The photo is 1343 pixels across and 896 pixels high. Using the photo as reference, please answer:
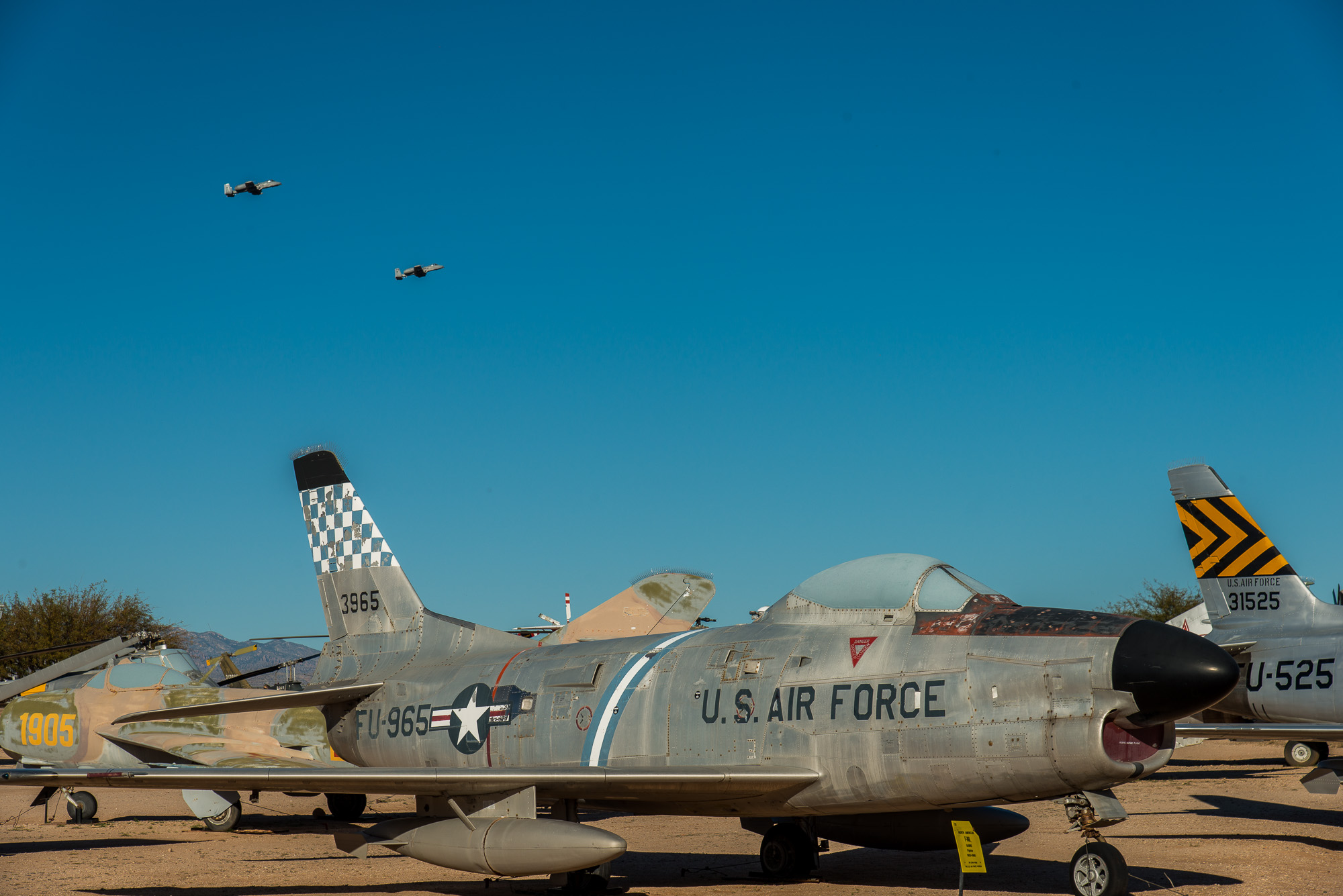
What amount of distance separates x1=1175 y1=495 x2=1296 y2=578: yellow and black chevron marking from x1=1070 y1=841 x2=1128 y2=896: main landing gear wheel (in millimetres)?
15289

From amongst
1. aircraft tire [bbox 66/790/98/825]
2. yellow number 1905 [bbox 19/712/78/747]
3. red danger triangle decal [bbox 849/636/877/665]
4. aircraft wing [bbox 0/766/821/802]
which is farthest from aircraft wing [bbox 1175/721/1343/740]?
yellow number 1905 [bbox 19/712/78/747]

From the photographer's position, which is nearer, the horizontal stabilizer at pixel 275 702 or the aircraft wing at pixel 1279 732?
the horizontal stabilizer at pixel 275 702

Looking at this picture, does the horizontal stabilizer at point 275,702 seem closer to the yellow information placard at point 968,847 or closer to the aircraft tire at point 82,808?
the aircraft tire at point 82,808

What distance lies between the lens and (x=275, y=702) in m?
12.9

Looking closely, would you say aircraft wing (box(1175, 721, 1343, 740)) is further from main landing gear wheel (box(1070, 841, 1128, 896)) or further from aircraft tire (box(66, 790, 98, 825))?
aircraft tire (box(66, 790, 98, 825))

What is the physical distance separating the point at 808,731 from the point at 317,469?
9.36m

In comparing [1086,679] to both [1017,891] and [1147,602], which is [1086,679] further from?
[1147,602]

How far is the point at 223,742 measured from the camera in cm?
1805

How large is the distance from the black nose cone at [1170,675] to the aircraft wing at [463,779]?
2.78 meters

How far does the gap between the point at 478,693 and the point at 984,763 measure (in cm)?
591

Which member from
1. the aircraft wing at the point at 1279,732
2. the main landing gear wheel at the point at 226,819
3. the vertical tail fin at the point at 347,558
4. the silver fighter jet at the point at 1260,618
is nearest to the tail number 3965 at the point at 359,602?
the vertical tail fin at the point at 347,558

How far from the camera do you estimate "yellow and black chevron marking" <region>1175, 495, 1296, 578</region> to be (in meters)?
21.8

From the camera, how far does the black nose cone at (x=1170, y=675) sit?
8203 millimetres

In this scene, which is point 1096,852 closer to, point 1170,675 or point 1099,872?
point 1099,872
